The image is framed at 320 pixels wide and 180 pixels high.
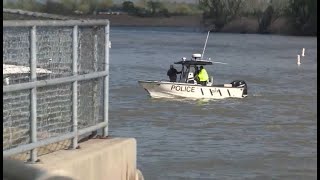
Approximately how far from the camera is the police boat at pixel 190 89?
3073cm

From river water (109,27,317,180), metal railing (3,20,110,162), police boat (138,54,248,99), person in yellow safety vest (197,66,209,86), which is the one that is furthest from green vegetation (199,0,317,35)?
metal railing (3,20,110,162)

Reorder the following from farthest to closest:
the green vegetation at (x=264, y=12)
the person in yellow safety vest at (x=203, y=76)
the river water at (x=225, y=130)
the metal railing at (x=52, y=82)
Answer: the green vegetation at (x=264, y=12) → the person in yellow safety vest at (x=203, y=76) → the river water at (x=225, y=130) → the metal railing at (x=52, y=82)

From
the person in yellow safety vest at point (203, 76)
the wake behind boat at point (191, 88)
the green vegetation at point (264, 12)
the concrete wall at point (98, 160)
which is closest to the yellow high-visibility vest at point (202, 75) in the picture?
the person in yellow safety vest at point (203, 76)

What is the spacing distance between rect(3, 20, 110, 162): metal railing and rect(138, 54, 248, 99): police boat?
21402 mm

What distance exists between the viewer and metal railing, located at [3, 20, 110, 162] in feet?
24.1

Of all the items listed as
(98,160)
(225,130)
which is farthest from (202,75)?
(98,160)

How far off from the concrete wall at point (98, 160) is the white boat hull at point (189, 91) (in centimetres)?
2168

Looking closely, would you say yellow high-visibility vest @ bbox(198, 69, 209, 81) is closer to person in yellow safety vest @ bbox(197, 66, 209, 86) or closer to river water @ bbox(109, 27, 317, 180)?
person in yellow safety vest @ bbox(197, 66, 209, 86)

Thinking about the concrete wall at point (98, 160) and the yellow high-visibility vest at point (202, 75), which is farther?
the yellow high-visibility vest at point (202, 75)

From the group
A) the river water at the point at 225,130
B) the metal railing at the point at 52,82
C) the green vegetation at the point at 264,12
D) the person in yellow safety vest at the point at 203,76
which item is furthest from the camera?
the green vegetation at the point at 264,12

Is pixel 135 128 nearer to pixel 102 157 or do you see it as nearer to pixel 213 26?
pixel 102 157

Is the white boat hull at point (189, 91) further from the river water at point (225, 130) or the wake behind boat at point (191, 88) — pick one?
the river water at point (225, 130)

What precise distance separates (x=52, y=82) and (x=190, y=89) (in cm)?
2319

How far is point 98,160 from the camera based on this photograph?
7914 mm
